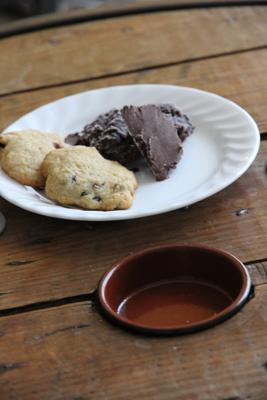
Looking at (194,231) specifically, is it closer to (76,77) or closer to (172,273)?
(172,273)

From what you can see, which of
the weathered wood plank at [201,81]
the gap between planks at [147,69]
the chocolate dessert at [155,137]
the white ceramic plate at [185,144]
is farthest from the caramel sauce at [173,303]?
the gap between planks at [147,69]

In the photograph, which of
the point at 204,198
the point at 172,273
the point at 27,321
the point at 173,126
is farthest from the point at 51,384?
the point at 173,126

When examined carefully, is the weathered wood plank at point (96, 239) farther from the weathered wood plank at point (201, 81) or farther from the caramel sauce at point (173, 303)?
the weathered wood plank at point (201, 81)

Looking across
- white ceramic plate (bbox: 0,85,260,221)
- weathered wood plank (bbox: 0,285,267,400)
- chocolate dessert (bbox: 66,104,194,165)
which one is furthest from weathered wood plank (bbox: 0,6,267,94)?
weathered wood plank (bbox: 0,285,267,400)

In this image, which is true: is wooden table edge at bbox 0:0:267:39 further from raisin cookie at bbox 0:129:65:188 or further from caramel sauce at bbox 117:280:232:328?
caramel sauce at bbox 117:280:232:328

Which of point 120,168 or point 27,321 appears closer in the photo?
point 27,321
